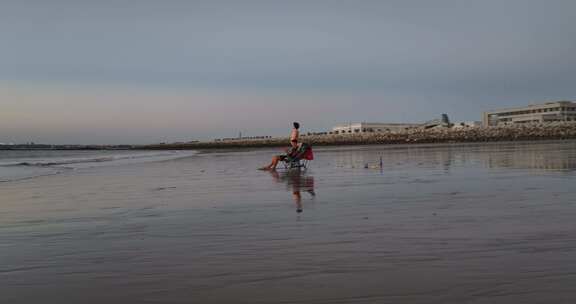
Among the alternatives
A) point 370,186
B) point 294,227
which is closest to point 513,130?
point 370,186

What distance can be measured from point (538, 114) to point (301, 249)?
104 metres

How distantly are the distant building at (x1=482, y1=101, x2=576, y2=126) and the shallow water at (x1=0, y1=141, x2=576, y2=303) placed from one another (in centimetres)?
9502

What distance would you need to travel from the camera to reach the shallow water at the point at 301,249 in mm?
3150

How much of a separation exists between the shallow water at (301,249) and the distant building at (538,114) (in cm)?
9502

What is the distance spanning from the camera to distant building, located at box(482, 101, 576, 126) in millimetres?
91000

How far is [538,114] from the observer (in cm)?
9394

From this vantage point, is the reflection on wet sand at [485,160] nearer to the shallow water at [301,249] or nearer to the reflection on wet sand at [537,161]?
the reflection on wet sand at [537,161]

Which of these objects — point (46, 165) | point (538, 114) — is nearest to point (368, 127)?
point (538, 114)

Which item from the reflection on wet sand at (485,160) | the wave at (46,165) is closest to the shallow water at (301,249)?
the reflection on wet sand at (485,160)

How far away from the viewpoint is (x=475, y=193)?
26.2ft

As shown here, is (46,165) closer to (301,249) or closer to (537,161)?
(537,161)

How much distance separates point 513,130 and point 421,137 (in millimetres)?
12780

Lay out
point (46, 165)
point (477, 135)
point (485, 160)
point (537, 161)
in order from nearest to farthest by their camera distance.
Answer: point (537, 161)
point (485, 160)
point (46, 165)
point (477, 135)

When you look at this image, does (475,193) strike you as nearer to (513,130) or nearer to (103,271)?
(103,271)
